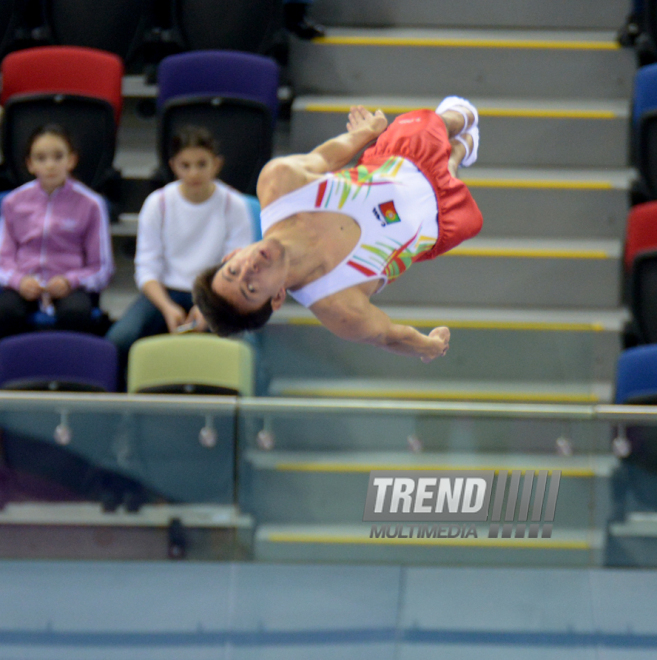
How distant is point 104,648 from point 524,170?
10.2 ft

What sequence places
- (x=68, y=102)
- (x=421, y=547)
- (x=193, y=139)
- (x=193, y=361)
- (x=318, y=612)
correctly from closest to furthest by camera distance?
(x=318, y=612) → (x=421, y=547) → (x=193, y=361) → (x=193, y=139) → (x=68, y=102)

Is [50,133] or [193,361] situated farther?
[50,133]

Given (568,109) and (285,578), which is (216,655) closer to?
(285,578)

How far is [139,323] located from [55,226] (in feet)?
2.13

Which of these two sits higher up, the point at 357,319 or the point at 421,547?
the point at 357,319

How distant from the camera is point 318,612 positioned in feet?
10.5

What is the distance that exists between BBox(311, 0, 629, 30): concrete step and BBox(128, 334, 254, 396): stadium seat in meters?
2.33

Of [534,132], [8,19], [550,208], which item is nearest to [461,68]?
[534,132]

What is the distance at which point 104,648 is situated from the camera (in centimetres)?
311

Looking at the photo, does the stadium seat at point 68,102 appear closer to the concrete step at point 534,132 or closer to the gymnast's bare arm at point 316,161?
the concrete step at point 534,132

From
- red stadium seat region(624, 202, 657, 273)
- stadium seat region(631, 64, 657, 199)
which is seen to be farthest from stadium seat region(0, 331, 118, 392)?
stadium seat region(631, 64, 657, 199)

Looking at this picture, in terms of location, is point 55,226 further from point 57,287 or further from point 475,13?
point 475,13

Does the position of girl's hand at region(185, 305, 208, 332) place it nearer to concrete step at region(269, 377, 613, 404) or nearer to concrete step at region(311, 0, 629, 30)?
concrete step at region(269, 377, 613, 404)

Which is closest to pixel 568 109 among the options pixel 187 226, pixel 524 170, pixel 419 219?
pixel 524 170
